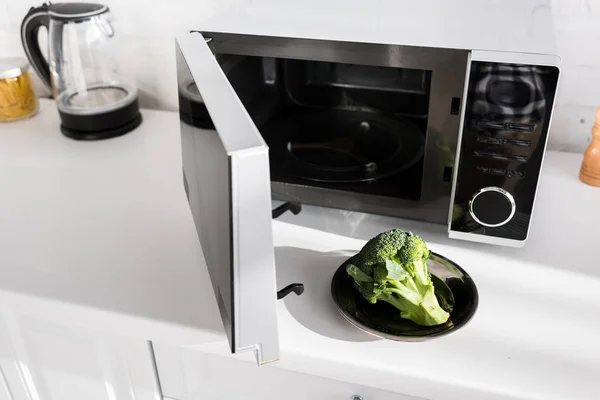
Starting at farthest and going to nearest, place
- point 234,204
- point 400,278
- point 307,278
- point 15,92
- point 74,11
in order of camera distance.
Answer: point 15,92
point 74,11
point 307,278
point 400,278
point 234,204

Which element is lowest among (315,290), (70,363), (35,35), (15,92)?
(70,363)

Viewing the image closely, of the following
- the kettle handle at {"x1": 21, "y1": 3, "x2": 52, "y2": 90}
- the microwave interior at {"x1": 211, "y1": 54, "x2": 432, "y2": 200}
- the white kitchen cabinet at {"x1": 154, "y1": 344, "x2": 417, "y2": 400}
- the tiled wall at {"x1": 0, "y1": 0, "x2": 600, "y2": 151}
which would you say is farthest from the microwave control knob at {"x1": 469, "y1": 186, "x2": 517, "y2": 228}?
the kettle handle at {"x1": 21, "y1": 3, "x2": 52, "y2": 90}

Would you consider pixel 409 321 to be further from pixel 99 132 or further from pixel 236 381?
pixel 99 132

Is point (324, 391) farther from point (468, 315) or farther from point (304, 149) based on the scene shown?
point (304, 149)

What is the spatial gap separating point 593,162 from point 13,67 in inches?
43.7

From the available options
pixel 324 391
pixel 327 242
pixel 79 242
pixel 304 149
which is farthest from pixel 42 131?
pixel 324 391

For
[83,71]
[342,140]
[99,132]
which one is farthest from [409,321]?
[83,71]

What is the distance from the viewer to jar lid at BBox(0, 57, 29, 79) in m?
1.21

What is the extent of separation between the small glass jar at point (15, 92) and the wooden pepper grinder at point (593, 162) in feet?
3.54

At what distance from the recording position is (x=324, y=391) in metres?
0.74

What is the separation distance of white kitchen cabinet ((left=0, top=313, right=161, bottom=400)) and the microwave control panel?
0.47 m

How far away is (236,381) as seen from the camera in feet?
2.56

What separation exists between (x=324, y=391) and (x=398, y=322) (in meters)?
0.13

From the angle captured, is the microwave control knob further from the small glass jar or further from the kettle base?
the small glass jar
